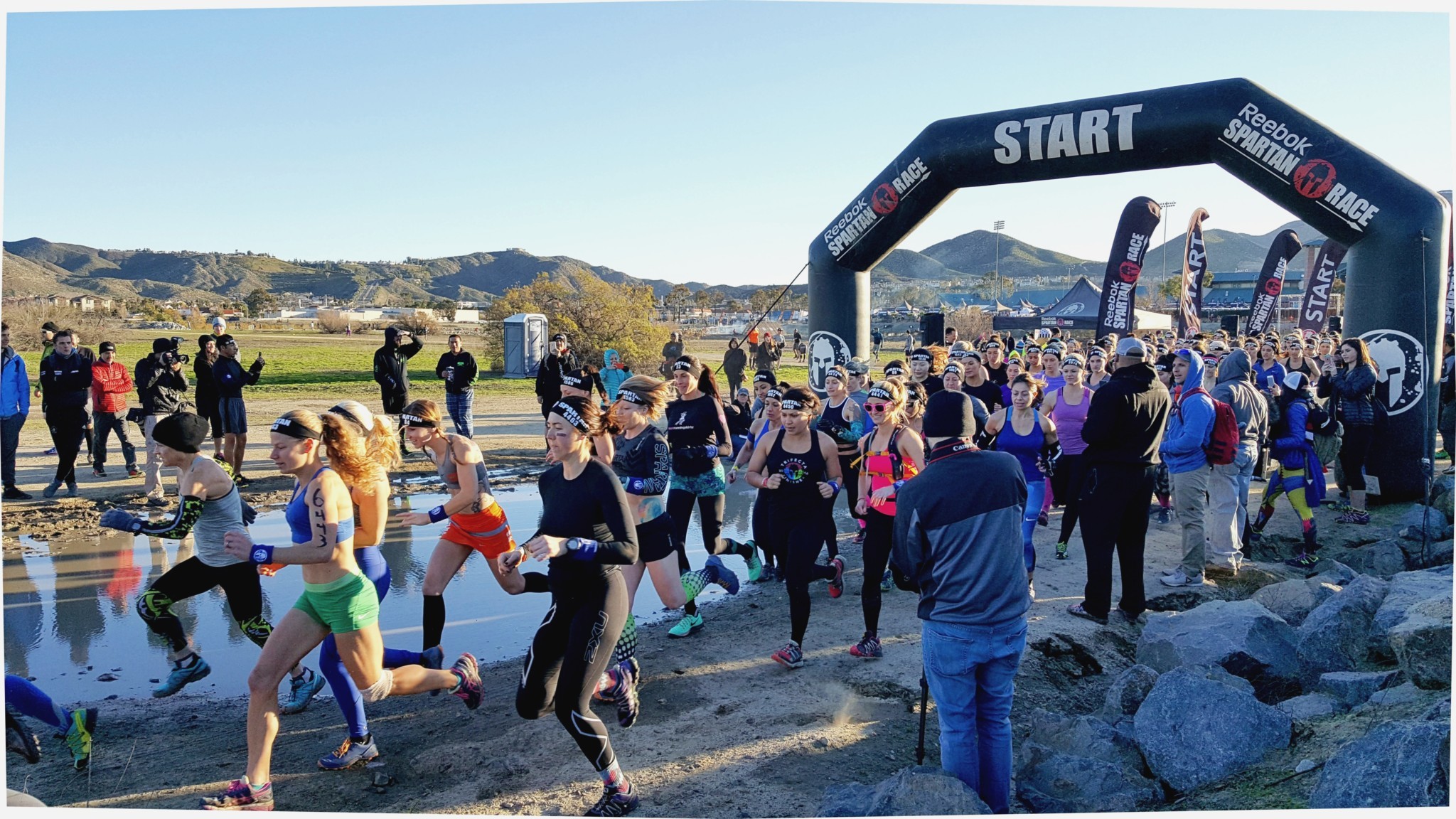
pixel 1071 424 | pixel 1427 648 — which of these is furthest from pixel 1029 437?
pixel 1427 648

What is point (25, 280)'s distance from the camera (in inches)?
4919

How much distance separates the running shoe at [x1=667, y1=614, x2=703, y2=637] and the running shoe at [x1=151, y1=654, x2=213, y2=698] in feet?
8.83

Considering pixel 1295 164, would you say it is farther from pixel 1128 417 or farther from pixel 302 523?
pixel 302 523

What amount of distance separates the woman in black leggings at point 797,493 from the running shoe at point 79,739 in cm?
347

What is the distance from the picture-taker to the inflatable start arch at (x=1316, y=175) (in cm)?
923

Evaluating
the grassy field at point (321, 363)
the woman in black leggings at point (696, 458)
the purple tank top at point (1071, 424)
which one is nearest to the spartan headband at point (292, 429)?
the woman in black leggings at point (696, 458)

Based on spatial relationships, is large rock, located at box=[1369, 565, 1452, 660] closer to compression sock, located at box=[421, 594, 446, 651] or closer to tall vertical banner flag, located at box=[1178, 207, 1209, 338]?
compression sock, located at box=[421, 594, 446, 651]

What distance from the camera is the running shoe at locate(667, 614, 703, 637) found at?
612 cm

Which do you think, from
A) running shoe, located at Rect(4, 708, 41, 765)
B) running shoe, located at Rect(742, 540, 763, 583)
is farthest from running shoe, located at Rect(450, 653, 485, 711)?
running shoe, located at Rect(742, 540, 763, 583)

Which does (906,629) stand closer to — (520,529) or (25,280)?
(520,529)

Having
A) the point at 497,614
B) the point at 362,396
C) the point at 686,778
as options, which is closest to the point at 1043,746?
the point at 686,778

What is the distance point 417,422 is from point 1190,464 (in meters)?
5.46

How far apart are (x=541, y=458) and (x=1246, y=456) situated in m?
8.40

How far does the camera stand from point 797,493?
5.65 meters
